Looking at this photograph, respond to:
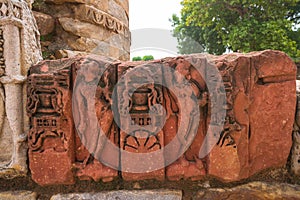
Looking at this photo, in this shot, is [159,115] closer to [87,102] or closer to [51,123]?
[87,102]

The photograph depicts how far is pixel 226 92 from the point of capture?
127 cm

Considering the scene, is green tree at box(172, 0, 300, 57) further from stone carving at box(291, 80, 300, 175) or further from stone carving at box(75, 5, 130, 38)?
stone carving at box(291, 80, 300, 175)

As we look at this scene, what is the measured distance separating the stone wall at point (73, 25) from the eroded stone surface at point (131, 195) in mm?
1772

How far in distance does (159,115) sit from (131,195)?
1.61ft

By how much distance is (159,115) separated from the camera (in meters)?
1.29

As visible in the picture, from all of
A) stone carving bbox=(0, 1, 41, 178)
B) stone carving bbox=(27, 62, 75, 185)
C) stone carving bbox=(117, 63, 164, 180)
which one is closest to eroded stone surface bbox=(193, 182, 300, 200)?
stone carving bbox=(117, 63, 164, 180)

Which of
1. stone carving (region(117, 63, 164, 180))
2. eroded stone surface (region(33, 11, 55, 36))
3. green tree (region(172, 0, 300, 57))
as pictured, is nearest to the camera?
stone carving (region(117, 63, 164, 180))

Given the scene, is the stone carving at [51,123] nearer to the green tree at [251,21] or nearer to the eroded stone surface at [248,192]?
the eroded stone surface at [248,192]

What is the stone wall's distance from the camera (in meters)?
2.85

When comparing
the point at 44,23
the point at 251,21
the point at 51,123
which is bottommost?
the point at 51,123

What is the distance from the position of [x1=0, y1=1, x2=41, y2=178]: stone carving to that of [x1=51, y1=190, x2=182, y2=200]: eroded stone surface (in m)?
0.33

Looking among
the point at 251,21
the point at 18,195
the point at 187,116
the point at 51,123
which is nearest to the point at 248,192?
the point at 187,116

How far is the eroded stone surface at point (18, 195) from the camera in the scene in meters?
1.33

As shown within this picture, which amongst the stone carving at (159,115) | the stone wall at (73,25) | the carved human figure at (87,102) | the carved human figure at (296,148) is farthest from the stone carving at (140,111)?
the stone wall at (73,25)
